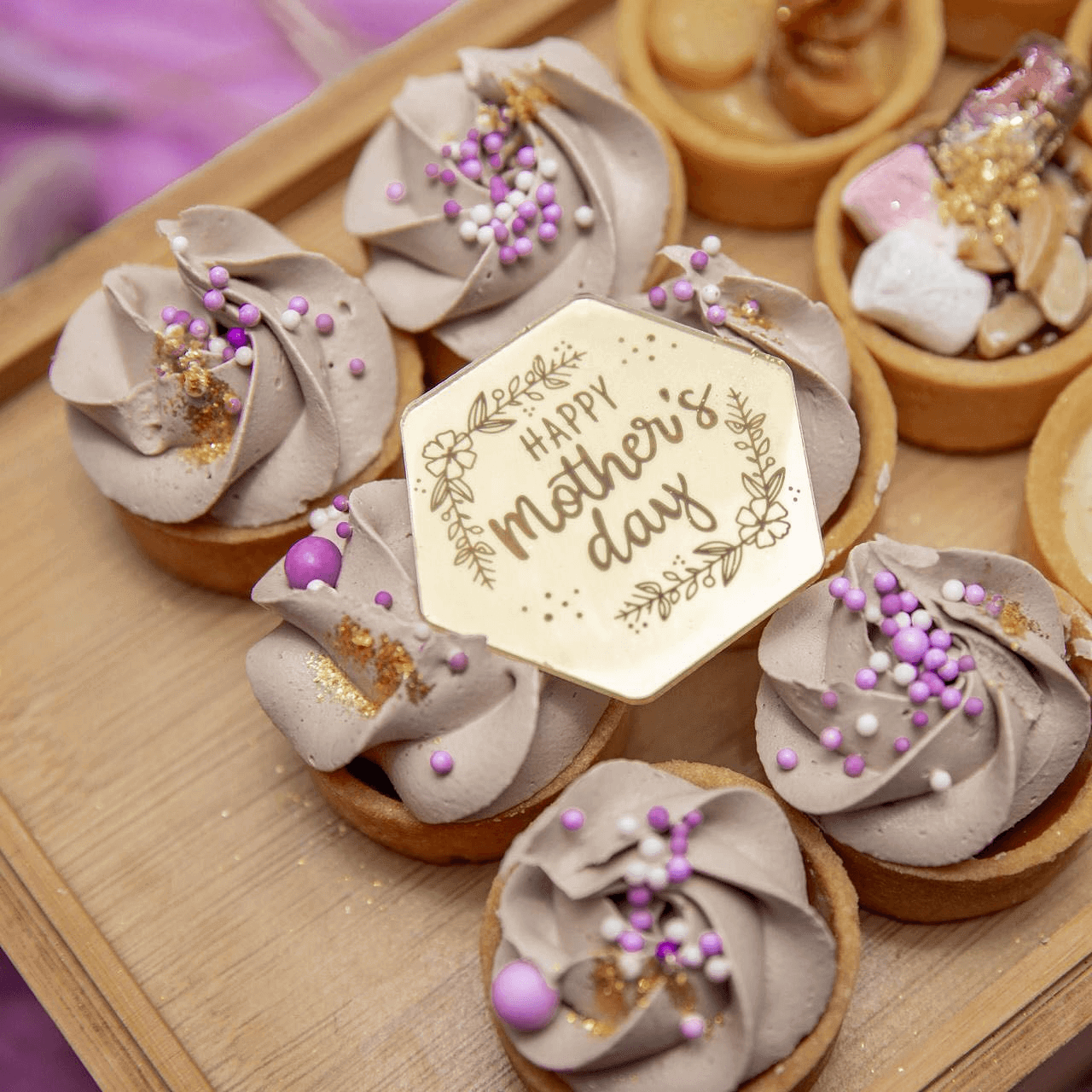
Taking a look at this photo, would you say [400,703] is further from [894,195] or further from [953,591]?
[894,195]

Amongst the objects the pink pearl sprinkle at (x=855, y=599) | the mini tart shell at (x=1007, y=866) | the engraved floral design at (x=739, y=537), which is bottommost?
the mini tart shell at (x=1007, y=866)

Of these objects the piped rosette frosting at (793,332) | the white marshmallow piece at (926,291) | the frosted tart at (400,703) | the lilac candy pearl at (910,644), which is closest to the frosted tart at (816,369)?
the piped rosette frosting at (793,332)

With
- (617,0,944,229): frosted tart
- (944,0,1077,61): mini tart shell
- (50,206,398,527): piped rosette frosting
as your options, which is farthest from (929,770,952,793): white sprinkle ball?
(944,0,1077,61): mini tart shell

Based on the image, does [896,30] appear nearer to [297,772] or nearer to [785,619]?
[785,619]

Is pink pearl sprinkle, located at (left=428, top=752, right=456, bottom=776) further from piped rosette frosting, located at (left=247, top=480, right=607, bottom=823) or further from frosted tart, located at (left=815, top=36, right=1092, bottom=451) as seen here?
frosted tart, located at (left=815, top=36, right=1092, bottom=451)

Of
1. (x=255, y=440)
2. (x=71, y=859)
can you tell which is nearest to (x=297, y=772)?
(x=71, y=859)

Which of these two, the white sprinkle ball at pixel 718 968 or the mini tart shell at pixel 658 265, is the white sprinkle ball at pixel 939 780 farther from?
Answer: the mini tart shell at pixel 658 265

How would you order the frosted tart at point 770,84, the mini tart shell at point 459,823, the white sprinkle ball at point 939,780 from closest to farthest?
the white sprinkle ball at point 939,780
the mini tart shell at point 459,823
the frosted tart at point 770,84
